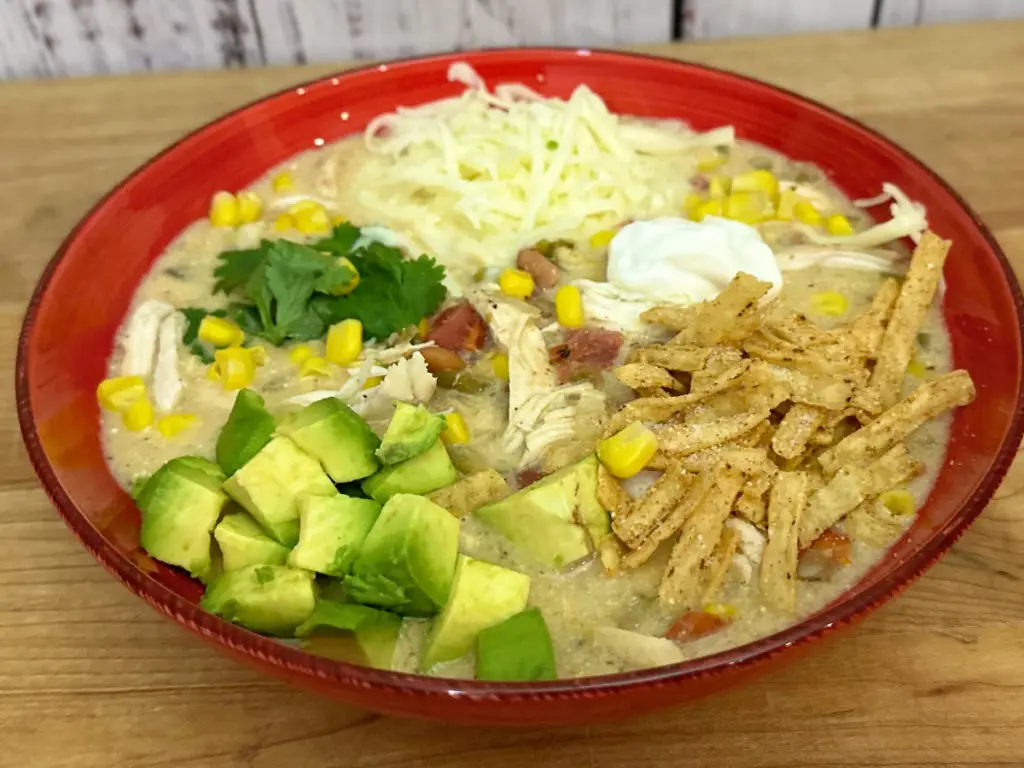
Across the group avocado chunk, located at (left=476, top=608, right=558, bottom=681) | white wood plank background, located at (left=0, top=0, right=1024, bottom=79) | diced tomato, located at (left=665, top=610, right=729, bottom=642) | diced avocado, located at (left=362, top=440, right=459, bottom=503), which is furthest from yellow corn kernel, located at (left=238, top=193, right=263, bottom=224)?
diced tomato, located at (left=665, top=610, right=729, bottom=642)

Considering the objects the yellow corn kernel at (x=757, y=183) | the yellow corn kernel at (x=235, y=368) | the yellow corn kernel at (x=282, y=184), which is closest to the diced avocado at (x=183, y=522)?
the yellow corn kernel at (x=235, y=368)

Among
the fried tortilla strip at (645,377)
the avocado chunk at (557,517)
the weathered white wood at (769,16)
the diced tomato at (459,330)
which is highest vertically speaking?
the weathered white wood at (769,16)

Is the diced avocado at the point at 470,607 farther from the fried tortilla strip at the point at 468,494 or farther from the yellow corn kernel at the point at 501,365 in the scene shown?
the yellow corn kernel at the point at 501,365

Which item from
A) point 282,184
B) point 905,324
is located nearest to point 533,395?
point 905,324

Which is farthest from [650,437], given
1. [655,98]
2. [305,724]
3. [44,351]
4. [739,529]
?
[655,98]

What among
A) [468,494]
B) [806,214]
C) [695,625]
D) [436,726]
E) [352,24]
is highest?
[352,24]

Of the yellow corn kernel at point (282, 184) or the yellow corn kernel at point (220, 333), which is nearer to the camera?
the yellow corn kernel at point (220, 333)

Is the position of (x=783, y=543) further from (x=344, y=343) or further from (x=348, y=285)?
(x=348, y=285)
